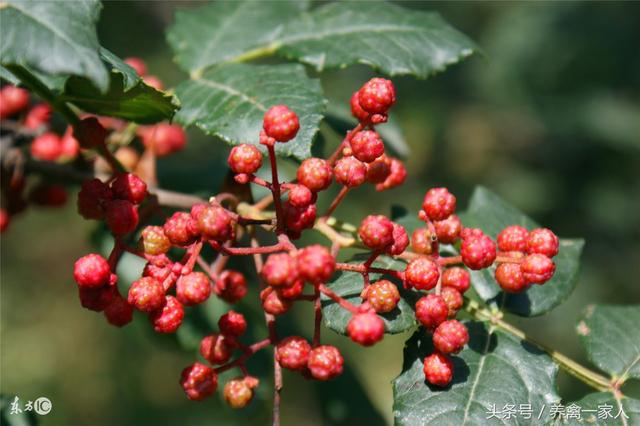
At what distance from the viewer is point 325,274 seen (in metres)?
1.29

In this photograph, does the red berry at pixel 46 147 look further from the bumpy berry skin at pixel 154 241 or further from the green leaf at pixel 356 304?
the green leaf at pixel 356 304

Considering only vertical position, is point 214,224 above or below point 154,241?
above

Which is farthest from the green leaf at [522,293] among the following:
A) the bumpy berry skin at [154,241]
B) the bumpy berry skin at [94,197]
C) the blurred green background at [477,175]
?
the blurred green background at [477,175]

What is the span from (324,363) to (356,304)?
16cm

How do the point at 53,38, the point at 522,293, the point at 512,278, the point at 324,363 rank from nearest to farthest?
the point at 53,38
the point at 324,363
the point at 512,278
the point at 522,293

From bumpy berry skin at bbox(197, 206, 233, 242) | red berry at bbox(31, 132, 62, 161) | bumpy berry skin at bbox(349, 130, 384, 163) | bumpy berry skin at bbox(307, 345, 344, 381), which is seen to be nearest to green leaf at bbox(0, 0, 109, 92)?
bumpy berry skin at bbox(197, 206, 233, 242)

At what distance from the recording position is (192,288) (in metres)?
1.46

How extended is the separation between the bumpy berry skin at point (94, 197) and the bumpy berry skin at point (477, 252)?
76 centimetres

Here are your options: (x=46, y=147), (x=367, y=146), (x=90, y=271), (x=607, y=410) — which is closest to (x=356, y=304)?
(x=367, y=146)

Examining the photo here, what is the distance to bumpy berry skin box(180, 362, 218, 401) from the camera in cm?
156

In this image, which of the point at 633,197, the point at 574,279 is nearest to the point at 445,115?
the point at 633,197

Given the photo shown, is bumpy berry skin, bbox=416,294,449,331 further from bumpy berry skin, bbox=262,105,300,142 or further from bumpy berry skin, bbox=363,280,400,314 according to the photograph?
bumpy berry skin, bbox=262,105,300,142

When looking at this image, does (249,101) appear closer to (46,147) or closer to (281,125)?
(281,125)

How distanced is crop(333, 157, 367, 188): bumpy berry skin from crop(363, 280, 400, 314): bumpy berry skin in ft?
0.70
